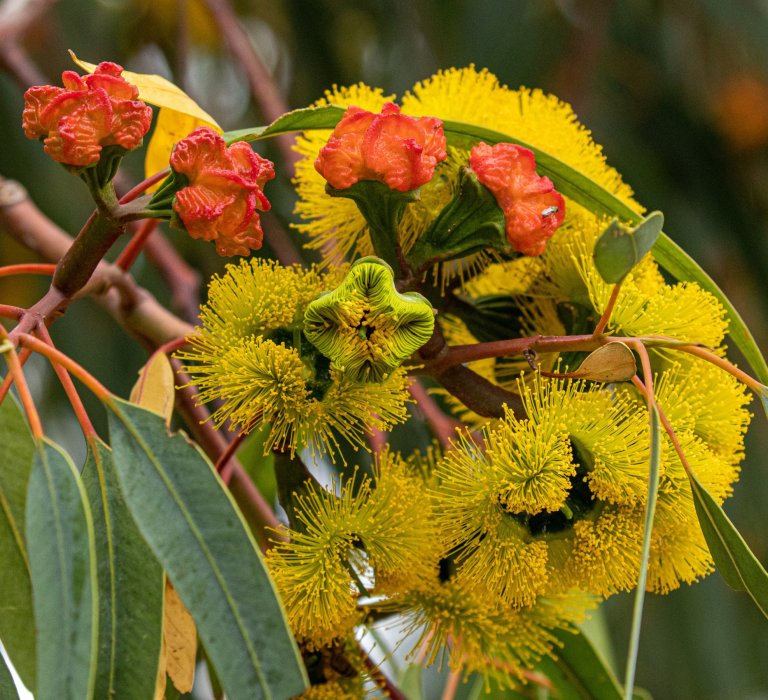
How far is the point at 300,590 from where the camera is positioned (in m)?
0.71

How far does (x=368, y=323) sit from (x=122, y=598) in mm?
228

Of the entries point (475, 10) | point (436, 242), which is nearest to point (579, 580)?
point (436, 242)

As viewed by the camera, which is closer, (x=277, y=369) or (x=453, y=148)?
(x=277, y=369)

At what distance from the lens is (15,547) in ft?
2.31

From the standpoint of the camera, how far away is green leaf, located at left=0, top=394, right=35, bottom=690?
0.68 metres

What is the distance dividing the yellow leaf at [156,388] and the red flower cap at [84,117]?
0.69 ft

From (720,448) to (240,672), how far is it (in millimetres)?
397

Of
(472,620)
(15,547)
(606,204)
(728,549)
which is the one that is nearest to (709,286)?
(606,204)

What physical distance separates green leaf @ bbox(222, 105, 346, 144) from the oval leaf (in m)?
0.25

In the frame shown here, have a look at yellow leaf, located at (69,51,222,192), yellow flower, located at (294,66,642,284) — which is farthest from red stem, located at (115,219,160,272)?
yellow flower, located at (294,66,642,284)

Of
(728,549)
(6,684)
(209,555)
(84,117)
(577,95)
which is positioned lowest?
(6,684)

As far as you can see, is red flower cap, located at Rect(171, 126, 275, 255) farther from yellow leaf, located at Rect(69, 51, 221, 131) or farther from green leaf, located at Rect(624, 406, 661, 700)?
green leaf, located at Rect(624, 406, 661, 700)

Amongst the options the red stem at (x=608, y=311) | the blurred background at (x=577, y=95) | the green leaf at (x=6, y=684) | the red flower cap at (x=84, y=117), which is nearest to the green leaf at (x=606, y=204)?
the red stem at (x=608, y=311)

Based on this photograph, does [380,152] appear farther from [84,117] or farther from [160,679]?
[160,679]
